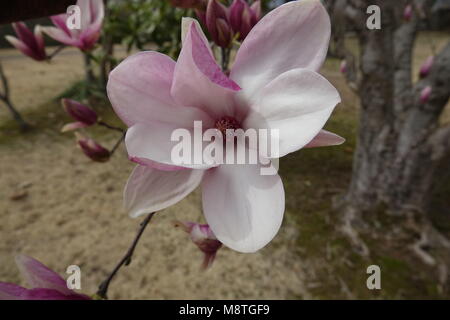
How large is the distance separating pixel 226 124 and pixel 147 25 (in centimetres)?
150

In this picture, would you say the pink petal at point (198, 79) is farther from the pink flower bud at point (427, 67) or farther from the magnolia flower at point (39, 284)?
the pink flower bud at point (427, 67)

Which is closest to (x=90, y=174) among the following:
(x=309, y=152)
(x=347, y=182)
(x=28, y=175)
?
(x=28, y=175)

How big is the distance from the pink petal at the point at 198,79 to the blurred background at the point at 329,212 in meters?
1.00

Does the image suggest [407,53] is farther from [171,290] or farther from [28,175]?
[28,175]

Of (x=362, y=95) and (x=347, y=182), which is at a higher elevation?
(x=362, y=95)

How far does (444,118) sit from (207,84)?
3640 mm

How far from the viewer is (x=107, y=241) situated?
1735mm

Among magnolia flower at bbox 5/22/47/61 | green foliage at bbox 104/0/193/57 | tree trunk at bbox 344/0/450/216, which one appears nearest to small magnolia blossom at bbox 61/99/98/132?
magnolia flower at bbox 5/22/47/61

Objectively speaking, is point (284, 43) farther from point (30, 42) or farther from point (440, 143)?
point (440, 143)

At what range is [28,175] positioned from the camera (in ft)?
7.15

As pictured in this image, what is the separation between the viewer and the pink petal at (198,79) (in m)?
0.26

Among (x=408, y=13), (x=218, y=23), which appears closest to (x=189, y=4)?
(x=218, y=23)

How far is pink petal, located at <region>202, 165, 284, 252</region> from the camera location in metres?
0.28

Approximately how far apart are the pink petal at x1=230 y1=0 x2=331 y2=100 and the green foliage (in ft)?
4.21
